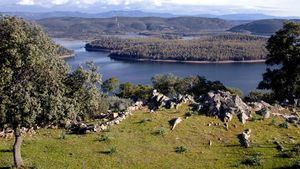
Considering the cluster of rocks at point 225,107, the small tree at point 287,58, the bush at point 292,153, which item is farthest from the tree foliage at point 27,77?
the small tree at point 287,58

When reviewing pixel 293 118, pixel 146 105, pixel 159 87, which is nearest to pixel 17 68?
pixel 146 105

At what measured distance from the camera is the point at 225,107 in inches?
1570

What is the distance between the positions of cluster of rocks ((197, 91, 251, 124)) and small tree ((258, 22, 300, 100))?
2306cm

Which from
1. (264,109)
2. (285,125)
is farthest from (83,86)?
(264,109)

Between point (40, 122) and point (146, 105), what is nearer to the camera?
point (40, 122)

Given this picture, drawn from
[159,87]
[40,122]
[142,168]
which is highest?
[40,122]

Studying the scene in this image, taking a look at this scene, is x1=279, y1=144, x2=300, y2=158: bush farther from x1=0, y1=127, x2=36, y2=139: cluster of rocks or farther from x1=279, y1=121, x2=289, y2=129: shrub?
x1=0, y1=127, x2=36, y2=139: cluster of rocks

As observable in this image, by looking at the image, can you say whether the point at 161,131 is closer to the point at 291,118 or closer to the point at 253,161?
the point at 253,161

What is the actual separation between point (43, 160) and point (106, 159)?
434cm

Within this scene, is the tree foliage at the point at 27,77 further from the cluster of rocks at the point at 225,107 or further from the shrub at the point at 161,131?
the cluster of rocks at the point at 225,107

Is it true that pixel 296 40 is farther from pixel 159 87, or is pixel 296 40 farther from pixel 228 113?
pixel 159 87

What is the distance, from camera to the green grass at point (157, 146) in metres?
31.0

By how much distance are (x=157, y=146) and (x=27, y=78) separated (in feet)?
38.2

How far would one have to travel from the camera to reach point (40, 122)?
1125 inches
